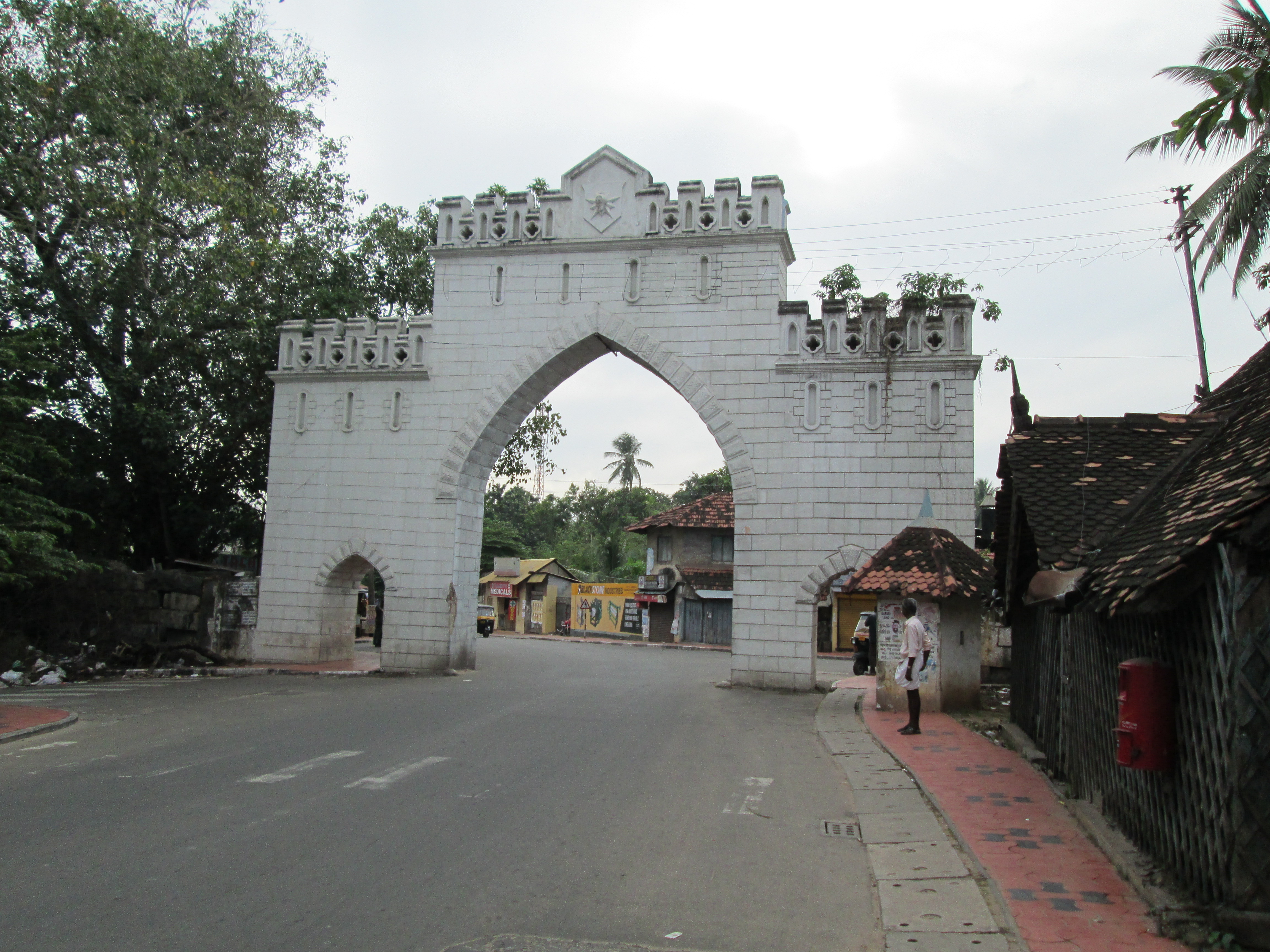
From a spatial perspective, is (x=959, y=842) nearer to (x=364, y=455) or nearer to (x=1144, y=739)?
(x=1144, y=739)

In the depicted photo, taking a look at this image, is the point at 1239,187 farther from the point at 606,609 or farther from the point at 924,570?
the point at 606,609

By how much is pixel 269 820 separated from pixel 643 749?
4.45 metres

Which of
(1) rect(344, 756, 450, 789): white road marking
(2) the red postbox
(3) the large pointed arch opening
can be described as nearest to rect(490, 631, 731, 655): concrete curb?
(3) the large pointed arch opening

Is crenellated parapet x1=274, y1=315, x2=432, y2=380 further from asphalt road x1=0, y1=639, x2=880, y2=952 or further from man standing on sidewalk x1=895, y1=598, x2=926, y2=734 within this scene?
man standing on sidewalk x1=895, y1=598, x2=926, y2=734

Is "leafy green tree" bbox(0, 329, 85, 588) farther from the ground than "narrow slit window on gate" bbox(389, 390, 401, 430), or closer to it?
closer to it

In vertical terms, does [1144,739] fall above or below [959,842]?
above

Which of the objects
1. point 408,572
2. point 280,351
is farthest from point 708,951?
point 280,351

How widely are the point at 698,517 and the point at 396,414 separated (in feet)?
64.7

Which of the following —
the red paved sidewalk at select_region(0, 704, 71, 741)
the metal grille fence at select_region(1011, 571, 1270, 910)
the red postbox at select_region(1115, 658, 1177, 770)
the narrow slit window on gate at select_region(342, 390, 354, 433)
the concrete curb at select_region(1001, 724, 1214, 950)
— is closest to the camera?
the metal grille fence at select_region(1011, 571, 1270, 910)

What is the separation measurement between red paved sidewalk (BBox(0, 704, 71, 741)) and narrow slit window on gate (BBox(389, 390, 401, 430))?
860 cm

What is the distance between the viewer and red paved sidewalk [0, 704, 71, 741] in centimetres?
1083

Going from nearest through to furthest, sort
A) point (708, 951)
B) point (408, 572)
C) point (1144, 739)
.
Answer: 1. point (708, 951)
2. point (1144, 739)
3. point (408, 572)

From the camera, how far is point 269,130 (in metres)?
22.6

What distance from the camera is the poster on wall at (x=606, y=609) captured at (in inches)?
1617
